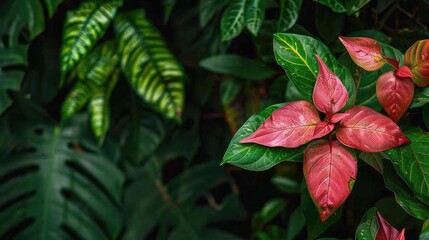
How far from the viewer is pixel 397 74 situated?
2.76 feet

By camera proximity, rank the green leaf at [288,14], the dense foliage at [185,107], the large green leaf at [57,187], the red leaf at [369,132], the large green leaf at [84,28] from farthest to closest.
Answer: the large green leaf at [57,187], the large green leaf at [84,28], the green leaf at [288,14], the dense foliage at [185,107], the red leaf at [369,132]

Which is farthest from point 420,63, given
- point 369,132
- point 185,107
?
point 185,107

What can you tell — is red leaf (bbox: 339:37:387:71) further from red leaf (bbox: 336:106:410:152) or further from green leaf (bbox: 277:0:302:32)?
green leaf (bbox: 277:0:302:32)

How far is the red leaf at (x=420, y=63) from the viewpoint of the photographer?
841 mm

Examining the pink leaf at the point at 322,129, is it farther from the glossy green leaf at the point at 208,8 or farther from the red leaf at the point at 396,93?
the glossy green leaf at the point at 208,8

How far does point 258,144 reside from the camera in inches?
32.9

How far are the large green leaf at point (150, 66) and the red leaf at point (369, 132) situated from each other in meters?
0.59

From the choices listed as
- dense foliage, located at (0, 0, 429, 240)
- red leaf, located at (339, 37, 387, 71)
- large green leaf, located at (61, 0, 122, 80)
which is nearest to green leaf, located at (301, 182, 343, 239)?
dense foliage, located at (0, 0, 429, 240)

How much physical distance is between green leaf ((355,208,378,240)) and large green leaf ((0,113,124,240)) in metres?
0.80

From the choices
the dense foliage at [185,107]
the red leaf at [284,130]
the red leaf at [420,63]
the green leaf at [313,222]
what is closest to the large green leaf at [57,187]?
the dense foliage at [185,107]

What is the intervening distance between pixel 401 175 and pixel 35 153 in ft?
3.43

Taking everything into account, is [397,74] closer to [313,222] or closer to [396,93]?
[396,93]

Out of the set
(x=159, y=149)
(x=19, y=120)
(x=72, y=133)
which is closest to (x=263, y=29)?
(x=159, y=149)

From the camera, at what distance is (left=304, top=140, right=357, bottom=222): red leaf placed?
→ 794 mm
